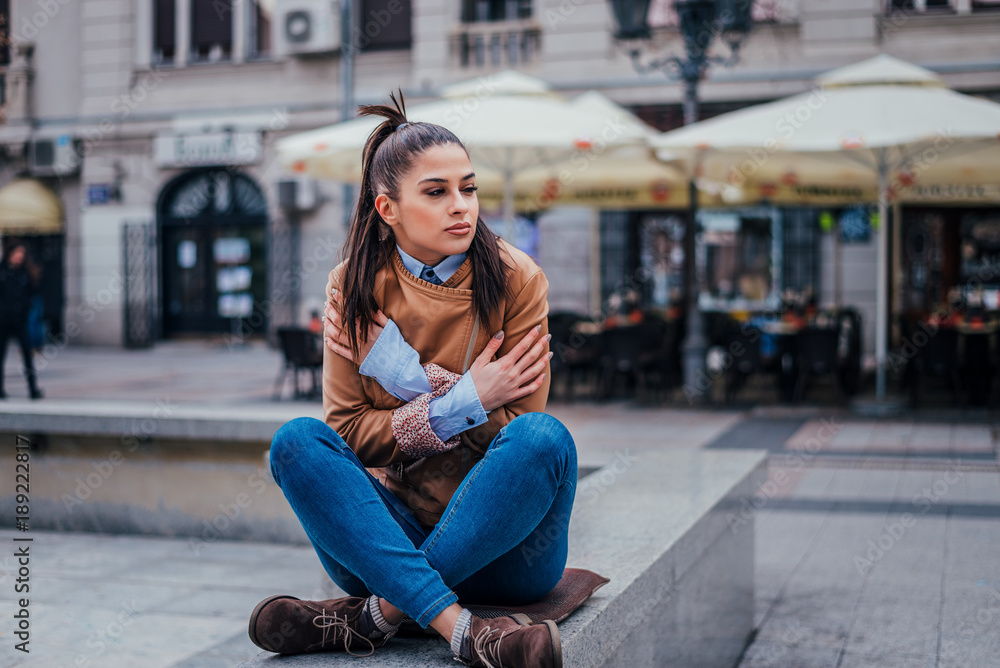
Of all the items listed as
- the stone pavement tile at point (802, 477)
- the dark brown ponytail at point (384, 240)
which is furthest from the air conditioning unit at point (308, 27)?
the dark brown ponytail at point (384, 240)

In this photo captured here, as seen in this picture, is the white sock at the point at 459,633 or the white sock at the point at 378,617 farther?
the white sock at the point at 378,617

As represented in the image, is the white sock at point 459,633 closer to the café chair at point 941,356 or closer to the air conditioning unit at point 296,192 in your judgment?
the café chair at point 941,356

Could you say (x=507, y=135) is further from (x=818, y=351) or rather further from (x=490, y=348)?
(x=490, y=348)

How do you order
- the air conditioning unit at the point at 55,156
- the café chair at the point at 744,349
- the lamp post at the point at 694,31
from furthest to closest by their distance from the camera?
the air conditioning unit at the point at 55,156 < the café chair at the point at 744,349 < the lamp post at the point at 694,31

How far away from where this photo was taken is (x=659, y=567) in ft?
8.52

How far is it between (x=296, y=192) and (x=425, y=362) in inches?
691

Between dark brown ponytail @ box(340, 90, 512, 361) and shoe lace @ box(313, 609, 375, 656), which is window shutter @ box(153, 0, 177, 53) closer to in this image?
dark brown ponytail @ box(340, 90, 512, 361)

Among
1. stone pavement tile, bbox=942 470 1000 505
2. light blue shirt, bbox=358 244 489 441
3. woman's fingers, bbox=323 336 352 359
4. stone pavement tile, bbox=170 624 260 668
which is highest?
woman's fingers, bbox=323 336 352 359

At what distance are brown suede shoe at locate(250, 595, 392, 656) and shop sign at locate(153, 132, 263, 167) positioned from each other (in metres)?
18.5

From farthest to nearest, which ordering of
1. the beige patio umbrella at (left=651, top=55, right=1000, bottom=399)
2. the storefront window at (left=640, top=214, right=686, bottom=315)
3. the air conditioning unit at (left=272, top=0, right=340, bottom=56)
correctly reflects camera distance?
the air conditioning unit at (left=272, top=0, right=340, bottom=56)
the storefront window at (left=640, top=214, right=686, bottom=315)
the beige patio umbrella at (left=651, top=55, right=1000, bottom=399)

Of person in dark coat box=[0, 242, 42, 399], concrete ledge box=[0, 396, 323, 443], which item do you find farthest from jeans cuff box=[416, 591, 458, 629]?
person in dark coat box=[0, 242, 42, 399]

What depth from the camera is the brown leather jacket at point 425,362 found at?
218 centimetres

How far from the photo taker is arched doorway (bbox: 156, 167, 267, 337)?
2023 centimetres

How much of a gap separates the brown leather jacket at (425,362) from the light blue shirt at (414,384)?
0.04 m
